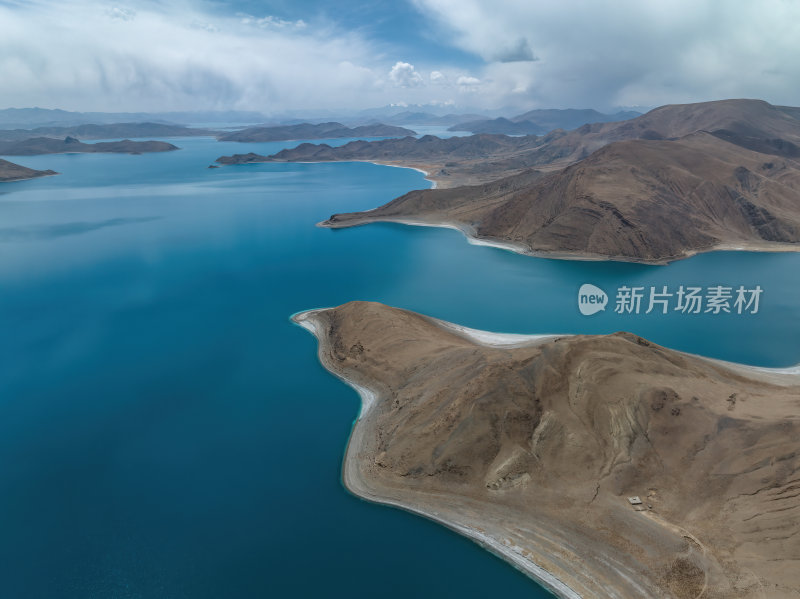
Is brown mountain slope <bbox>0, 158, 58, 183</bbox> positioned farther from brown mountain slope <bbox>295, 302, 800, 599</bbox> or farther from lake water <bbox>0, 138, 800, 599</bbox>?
brown mountain slope <bbox>295, 302, 800, 599</bbox>

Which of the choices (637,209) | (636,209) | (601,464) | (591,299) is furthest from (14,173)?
(601,464)

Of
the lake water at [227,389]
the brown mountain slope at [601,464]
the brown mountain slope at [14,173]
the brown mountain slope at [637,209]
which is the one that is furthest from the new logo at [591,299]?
the brown mountain slope at [14,173]

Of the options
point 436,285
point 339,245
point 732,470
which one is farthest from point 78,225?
point 732,470

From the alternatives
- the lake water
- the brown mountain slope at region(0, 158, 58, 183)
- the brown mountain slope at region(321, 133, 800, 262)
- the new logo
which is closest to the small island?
the brown mountain slope at region(321, 133, 800, 262)

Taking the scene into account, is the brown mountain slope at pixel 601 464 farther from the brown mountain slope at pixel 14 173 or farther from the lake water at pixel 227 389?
the brown mountain slope at pixel 14 173

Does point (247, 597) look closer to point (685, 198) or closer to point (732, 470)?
point (732, 470)

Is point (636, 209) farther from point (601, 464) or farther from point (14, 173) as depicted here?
point (14, 173)
